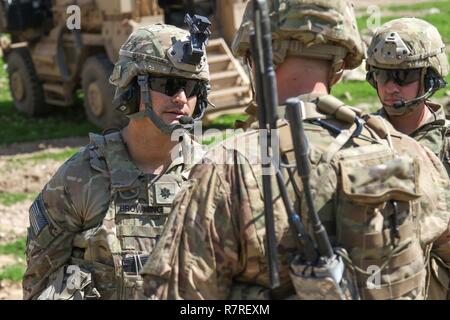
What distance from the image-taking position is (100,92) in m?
13.3

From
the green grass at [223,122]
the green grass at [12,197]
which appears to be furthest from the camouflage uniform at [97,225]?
the green grass at [223,122]

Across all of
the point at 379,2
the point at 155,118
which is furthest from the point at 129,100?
the point at 379,2

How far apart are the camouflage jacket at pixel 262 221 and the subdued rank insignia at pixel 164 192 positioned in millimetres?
1307

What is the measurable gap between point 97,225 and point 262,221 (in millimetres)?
1479

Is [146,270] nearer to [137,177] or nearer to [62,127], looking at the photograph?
[137,177]

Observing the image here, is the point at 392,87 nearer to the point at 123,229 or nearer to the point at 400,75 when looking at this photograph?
the point at 400,75

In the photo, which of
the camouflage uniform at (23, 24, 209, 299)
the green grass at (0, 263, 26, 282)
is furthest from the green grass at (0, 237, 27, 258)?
the camouflage uniform at (23, 24, 209, 299)

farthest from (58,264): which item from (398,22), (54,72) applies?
(54,72)

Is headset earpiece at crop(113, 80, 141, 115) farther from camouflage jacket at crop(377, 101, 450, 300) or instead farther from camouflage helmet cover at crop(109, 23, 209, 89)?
camouflage jacket at crop(377, 101, 450, 300)

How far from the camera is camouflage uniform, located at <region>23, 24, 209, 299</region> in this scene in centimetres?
405

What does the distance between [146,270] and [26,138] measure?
11.4 metres

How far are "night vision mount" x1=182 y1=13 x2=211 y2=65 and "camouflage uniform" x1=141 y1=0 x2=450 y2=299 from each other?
1.32 m

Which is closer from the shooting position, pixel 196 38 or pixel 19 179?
pixel 196 38

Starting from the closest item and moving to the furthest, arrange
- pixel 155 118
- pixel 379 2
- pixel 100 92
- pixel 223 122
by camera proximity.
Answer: pixel 155 118 → pixel 100 92 → pixel 223 122 → pixel 379 2
